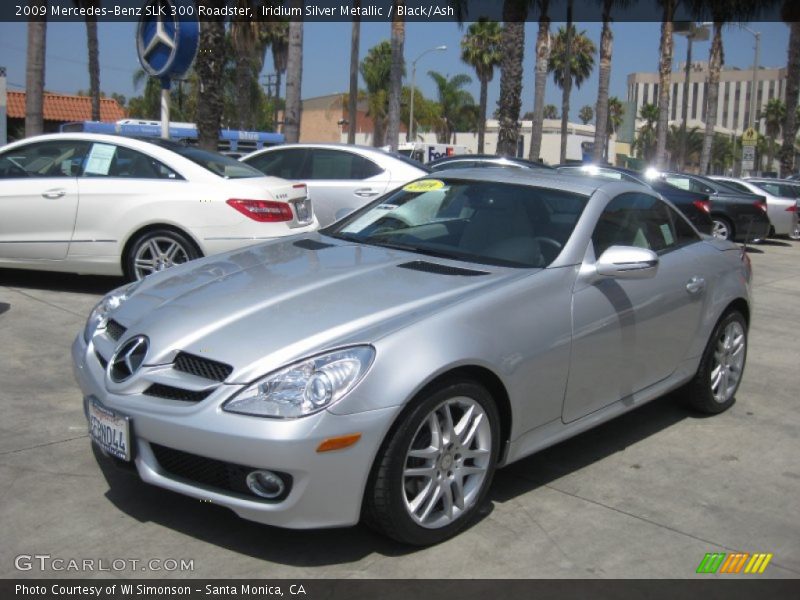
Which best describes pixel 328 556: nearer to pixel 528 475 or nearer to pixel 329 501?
pixel 329 501

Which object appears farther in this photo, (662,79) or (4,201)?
(662,79)

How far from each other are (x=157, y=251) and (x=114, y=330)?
157 inches

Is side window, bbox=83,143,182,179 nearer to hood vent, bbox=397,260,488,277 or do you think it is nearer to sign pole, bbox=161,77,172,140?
sign pole, bbox=161,77,172,140

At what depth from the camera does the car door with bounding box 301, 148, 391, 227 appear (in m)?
10.4

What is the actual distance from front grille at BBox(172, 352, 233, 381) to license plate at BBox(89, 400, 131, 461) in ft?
0.94

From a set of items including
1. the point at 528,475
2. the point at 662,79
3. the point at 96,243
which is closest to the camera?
the point at 528,475

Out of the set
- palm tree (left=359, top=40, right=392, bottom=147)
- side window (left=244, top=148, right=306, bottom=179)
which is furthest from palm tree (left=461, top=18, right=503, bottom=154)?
side window (left=244, top=148, right=306, bottom=179)

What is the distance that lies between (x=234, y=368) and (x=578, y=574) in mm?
1539

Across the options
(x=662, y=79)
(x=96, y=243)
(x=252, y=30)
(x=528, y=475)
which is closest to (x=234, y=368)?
(x=528, y=475)

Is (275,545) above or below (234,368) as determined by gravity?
below

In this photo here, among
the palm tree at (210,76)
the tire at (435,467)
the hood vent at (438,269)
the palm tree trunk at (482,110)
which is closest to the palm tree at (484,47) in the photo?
the palm tree trunk at (482,110)

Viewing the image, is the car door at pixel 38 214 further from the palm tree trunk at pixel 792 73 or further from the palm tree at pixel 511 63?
the palm tree trunk at pixel 792 73
